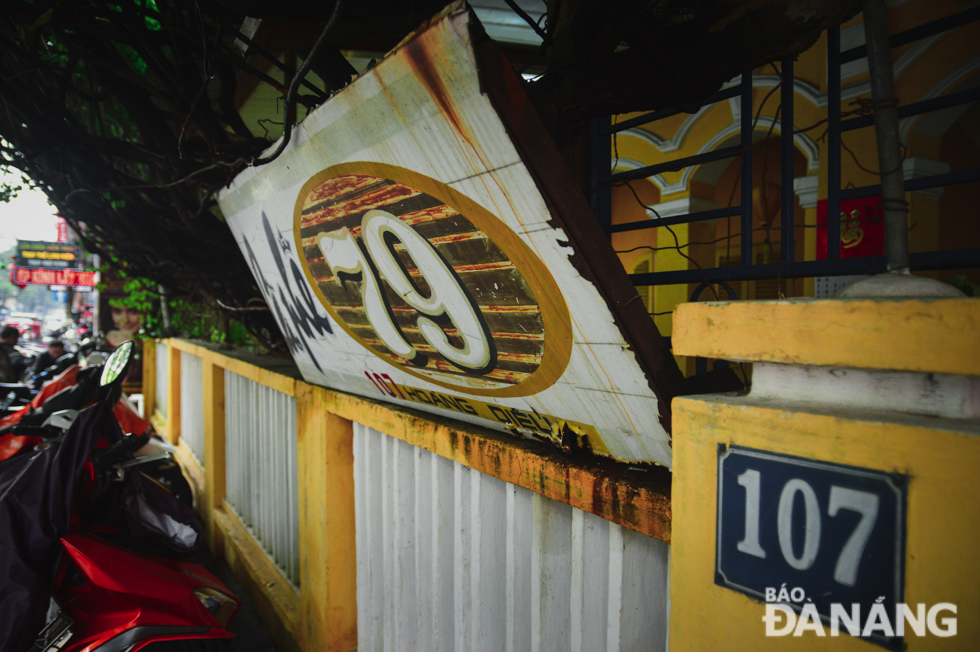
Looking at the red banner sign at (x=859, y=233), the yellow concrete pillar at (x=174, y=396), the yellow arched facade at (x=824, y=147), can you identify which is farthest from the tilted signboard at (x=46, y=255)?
the red banner sign at (x=859, y=233)

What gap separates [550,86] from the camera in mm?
1374

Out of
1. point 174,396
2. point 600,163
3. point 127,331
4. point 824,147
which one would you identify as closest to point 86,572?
point 600,163

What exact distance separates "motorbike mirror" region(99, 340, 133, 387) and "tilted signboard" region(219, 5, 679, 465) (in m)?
1.74

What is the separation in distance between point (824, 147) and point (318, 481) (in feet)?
14.8

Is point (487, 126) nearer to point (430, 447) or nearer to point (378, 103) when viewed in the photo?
point (378, 103)

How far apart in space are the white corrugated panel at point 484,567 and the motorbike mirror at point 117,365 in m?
1.60

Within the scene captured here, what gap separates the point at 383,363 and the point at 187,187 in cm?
220

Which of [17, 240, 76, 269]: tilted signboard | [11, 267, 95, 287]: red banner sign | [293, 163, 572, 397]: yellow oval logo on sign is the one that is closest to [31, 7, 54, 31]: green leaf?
[293, 163, 572, 397]: yellow oval logo on sign

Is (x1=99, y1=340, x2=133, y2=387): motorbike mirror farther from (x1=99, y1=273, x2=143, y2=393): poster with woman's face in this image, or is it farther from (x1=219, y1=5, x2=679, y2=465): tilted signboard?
(x1=99, y1=273, x2=143, y2=393): poster with woman's face

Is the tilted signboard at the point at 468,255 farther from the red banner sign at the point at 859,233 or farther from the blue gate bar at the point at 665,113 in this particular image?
the red banner sign at the point at 859,233

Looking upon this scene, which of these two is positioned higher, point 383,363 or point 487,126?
point 487,126

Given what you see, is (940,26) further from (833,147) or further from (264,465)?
(264,465)

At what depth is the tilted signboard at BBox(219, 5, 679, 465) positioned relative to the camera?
39.8 inches

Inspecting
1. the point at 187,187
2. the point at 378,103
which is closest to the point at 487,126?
the point at 378,103
